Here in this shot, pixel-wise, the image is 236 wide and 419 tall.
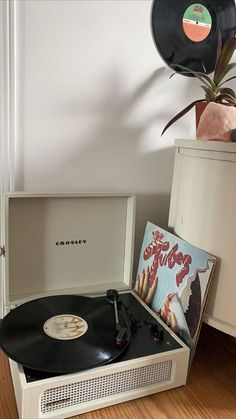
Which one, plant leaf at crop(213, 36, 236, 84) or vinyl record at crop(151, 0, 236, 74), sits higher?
vinyl record at crop(151, 0, 236, 74)

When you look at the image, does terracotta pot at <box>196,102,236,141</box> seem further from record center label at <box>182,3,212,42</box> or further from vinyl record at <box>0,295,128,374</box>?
vinyl record at <box>0,295,128,374</box>

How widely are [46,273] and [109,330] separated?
29cm

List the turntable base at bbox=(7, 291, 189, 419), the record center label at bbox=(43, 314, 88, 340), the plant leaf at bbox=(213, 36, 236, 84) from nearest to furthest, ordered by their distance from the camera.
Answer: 1. the turntable base at bbox=(7, 291, 189, 419)
2. the record center label at bbox=(43, 314, 88, 340)
3. the plant leaf at bbox=(213, 36, 236, 84)

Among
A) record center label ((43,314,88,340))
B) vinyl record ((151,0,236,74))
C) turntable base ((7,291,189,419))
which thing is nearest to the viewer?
turntable base ((7,291,189,419))

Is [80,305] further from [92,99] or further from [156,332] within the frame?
A: [92,99]

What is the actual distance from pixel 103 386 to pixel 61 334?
140mm

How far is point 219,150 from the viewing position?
2.43 feet

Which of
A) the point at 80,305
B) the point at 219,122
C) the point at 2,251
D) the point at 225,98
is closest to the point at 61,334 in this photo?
the point at 80,305

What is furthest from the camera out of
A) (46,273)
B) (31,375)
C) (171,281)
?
(46,273)

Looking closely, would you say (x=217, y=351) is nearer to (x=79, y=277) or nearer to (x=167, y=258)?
(x=167, y=258)

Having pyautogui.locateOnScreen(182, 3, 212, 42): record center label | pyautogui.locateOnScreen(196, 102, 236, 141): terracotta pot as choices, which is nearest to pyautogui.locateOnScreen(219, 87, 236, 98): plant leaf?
pyautogui.locateOnScreen(196, 102, 236, 141): terracotta pot

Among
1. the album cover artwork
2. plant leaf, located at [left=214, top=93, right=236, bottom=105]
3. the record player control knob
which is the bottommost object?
the record player control knob

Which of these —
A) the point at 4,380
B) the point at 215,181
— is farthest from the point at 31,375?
the point at 215,181

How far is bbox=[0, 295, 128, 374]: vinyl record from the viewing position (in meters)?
0.67
